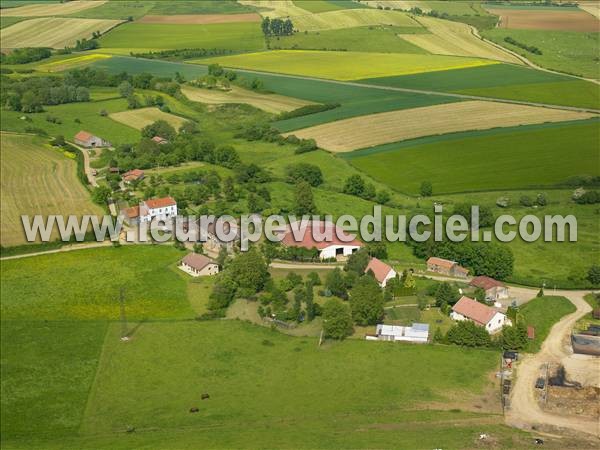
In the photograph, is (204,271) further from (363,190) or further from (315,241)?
(363,190)

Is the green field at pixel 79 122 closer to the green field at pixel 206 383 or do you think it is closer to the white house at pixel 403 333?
the green field at pixel 206 383

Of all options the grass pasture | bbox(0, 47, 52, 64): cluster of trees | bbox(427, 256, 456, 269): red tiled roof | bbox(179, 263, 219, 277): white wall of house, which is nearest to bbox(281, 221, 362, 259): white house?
bbox(427, 256, 456, 269): red tiled roof

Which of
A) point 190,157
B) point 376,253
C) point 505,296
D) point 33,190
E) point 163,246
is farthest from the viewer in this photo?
point 190,157

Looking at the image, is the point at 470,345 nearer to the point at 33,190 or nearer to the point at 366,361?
the point at 366,361

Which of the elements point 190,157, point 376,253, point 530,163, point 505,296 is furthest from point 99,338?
point 530,163

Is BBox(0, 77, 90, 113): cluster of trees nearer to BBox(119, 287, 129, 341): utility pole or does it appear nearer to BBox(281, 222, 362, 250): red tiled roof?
BBox(281, 222, 362, 250): red tiled roof
